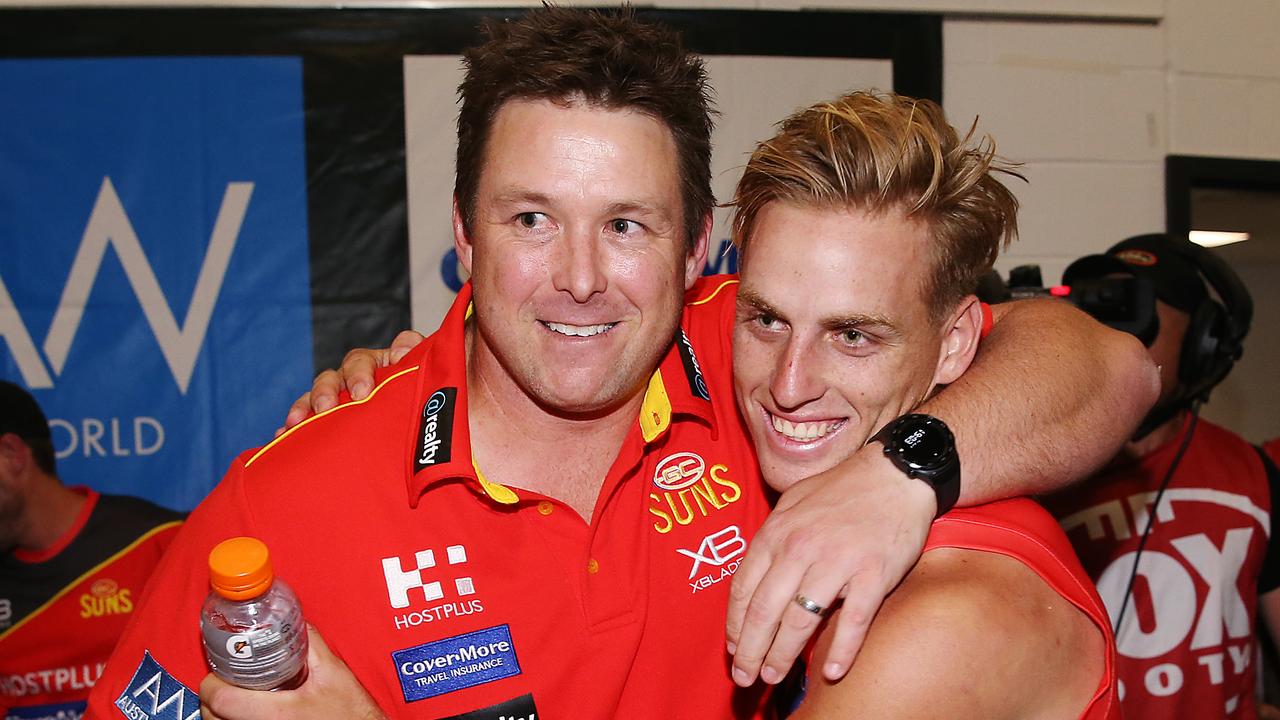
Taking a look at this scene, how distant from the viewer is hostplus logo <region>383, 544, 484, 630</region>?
1.21 m

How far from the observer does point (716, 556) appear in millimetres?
1371

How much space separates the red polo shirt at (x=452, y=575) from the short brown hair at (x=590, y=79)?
340 millimetres

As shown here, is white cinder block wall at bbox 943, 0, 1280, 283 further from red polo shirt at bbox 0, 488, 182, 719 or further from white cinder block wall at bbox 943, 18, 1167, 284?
red polo shirt at bbox 0, 488, 182, 719

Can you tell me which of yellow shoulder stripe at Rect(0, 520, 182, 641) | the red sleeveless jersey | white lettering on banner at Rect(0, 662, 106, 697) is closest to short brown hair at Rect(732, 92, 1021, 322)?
the red sleeveless jersey

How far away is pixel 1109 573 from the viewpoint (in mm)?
2227

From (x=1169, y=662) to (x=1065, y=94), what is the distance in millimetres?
1737

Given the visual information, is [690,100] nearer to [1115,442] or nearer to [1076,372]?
[1076,372]

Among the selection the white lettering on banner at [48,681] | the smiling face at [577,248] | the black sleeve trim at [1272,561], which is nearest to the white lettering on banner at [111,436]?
the white lettering on banner at [48,681]

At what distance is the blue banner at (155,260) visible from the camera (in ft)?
8.18

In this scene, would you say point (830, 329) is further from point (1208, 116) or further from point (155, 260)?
point (1208, 116)

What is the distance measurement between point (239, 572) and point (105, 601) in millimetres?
1927

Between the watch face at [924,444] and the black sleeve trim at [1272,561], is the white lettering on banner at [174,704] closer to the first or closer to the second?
the watch face at [924,444]

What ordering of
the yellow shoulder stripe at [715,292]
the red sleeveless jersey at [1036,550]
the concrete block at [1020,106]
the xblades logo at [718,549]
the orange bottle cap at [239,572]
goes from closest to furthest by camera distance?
1. the orange bottle cap at [239,572]
2. the red sleeveless jersey at [1036,550]
3. the xblades logo at [718,549]
4. the yellow shoulder stripe at [715,292]
5. the concrete block at [1020,106]

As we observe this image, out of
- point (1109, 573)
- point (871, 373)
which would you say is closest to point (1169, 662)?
point (1109, 573)
